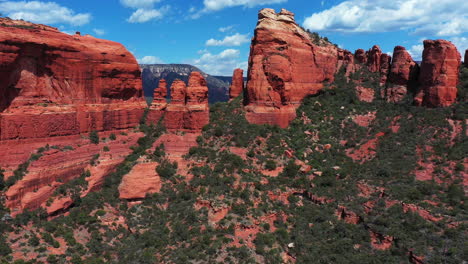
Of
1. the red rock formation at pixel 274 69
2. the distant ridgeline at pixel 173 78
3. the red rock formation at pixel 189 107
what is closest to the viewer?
the red rock formation at pixel 189 107

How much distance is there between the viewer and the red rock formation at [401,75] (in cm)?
6012

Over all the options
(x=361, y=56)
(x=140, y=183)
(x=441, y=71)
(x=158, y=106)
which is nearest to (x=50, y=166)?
(x=140, y=183)

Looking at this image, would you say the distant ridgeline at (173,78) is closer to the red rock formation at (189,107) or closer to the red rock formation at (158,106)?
the red rock formation at (158,106)

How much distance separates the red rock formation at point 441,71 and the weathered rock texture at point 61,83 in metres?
47.3

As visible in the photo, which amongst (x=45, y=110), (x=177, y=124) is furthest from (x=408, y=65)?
(x=45, y=110)

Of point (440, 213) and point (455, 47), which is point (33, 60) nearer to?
point (440, 213)

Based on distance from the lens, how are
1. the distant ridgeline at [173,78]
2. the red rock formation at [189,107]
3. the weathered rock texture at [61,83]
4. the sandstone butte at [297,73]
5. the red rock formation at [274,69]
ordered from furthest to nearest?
the distant ridgeline at [173,78] < the red rock formation at [274,69] < the red rock formation at [189,107] < the sandstone butte at [297,73] < the weathered rock texture at [61,83]

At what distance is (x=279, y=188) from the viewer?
45.8 meters

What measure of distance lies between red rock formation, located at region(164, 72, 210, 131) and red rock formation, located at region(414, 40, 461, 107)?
36.6 m

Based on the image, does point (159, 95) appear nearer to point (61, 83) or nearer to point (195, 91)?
point (195, 91)

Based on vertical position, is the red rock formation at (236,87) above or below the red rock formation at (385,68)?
below

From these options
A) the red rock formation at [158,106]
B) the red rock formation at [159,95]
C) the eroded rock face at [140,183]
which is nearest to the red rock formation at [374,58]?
the red rock formation at [158,106]

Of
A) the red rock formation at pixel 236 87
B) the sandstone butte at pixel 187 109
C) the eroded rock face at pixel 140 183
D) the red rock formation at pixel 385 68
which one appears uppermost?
the red rock formation at pixel 385 68

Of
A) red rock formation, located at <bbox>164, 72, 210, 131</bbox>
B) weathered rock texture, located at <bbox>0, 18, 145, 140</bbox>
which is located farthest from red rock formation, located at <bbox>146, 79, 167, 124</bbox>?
weathered rock texture, located at <bbox>0, 18, 145, 140</bbox>
